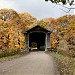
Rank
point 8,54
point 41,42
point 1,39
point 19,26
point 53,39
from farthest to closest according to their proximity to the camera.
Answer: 1. point 53,39
2. point 19,26
3. point 41,42
4. point 1,39
5. point 8,54

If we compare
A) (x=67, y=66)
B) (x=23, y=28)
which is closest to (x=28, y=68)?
(x=67, y=66)

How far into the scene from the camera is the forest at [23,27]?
60.2m

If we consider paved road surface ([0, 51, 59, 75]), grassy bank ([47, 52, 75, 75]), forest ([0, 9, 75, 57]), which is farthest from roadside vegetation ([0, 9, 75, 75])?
grassy bank ([47, 52, 75, 75])

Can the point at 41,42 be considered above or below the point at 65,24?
below

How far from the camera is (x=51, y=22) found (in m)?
85.1

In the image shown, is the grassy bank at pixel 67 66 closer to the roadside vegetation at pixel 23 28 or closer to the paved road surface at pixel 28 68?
the paved road surface at pixel 28 68


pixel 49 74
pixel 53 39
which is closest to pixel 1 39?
pixel 53 39

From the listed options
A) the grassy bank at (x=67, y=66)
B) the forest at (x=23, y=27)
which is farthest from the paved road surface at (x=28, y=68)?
the forest at (x=23, y=27)

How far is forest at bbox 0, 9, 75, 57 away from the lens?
6016 centimetres

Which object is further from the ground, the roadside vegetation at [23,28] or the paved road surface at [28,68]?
the roadside vegetation at [23,28]

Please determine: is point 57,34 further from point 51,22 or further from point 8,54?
point 8,54

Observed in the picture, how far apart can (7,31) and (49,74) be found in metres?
44.6

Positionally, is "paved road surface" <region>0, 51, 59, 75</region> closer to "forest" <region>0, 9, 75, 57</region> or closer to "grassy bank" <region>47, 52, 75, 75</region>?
"grassy bank" <region>47, 52, 75, 75</region>

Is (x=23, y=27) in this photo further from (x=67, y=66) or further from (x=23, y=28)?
(x=67, y=66)
